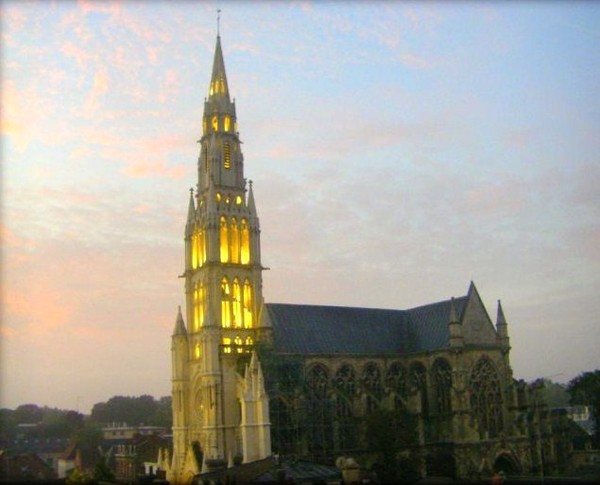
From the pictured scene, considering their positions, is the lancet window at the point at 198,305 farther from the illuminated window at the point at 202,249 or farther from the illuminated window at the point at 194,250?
the illuminated window at the point at 202,249

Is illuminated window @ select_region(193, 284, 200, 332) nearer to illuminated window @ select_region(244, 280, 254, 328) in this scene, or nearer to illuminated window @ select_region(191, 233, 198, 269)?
illuminated window @ select_region(191, 233, 198, 269)

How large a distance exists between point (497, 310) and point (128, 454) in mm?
44293

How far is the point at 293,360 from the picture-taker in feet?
274

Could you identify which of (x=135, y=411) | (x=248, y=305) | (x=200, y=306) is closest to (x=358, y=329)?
(x=248, y=305)

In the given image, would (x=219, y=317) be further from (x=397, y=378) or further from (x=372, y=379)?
(x=397, y=378)

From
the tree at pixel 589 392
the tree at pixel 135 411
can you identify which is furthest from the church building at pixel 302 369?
the tree at pixel 135 411

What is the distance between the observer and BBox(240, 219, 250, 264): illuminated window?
3430 inches

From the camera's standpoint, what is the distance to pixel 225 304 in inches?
3337

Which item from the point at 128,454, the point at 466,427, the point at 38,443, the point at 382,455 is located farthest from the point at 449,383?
the point at 38,443

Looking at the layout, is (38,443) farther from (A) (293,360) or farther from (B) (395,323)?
(B) (395,323)

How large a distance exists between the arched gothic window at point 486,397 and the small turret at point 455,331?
3.52 m

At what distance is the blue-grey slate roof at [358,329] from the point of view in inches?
3425

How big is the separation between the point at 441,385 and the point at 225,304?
2460cm

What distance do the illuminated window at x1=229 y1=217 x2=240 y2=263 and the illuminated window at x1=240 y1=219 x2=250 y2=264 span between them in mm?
460
